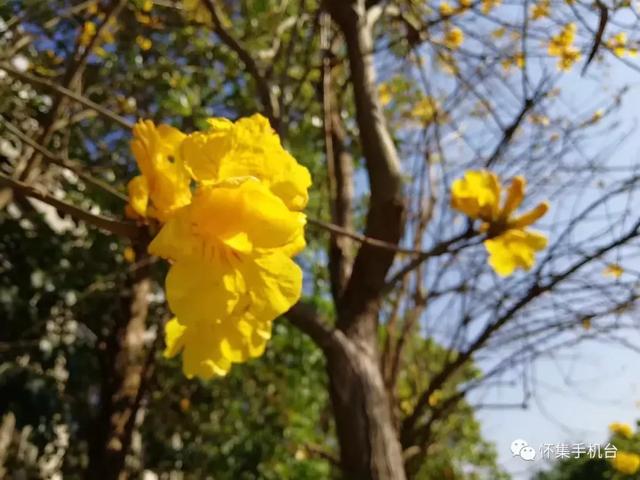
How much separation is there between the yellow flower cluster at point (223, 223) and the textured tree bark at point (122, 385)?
2476mm

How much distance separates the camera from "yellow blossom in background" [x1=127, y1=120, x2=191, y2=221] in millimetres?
567

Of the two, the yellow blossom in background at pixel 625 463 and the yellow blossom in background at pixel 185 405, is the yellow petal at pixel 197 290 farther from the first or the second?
the yellow blossom in background at pixel 185 405

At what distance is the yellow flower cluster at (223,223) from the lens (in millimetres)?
512

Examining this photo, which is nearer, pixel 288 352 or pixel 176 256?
pixel 176 256

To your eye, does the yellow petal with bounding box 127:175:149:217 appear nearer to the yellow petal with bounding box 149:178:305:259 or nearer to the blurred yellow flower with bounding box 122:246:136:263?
the yellow petal with bounding box 149:178:305:259

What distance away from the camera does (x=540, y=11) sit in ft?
8.00

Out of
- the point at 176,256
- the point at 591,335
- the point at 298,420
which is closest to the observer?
the point at 176,256

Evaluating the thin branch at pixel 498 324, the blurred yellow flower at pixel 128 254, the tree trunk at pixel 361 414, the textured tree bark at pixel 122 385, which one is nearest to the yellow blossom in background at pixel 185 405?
the textured tree bark at pixel 122 385

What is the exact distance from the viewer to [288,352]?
11.5 ft

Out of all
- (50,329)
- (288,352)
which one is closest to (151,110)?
(50,329)

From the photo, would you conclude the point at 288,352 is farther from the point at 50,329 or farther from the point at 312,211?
the point at 50,329

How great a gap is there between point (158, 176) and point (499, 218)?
651 millimetres

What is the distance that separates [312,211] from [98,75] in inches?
45.0

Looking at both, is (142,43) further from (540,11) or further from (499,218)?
(499,218)
